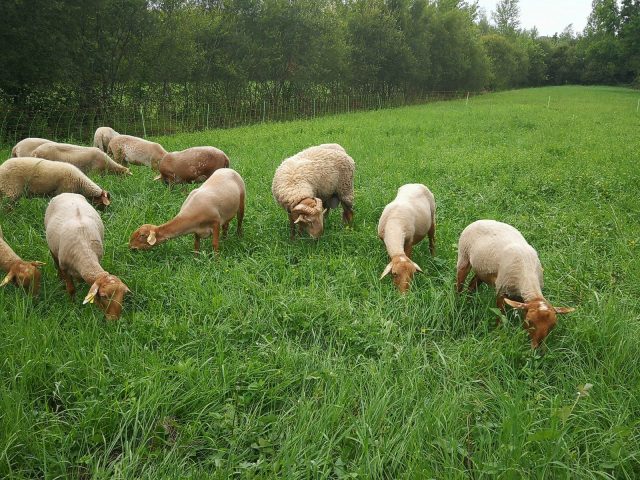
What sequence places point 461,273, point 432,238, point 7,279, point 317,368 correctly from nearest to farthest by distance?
point 317,368 → point 7,279 → point 461,273 → point 432,238

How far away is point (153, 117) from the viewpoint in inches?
770

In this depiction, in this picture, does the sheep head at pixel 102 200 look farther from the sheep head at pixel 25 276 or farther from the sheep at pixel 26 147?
the sheep at pixel 26 147

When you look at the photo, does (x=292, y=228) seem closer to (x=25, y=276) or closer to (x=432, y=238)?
(x=432, y=238)

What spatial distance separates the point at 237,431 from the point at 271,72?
29041 mm

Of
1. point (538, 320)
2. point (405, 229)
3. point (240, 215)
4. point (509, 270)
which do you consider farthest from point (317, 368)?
point (240, 215)

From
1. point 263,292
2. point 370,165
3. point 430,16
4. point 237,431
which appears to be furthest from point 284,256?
point 430,16

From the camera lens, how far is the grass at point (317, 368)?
9.37 ft

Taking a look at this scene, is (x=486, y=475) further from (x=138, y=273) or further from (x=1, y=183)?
(x=1, y=183)

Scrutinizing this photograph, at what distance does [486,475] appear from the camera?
271 centimetres

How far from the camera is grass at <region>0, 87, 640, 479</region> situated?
2.86 meters

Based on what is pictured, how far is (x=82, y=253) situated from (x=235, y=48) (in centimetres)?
2459

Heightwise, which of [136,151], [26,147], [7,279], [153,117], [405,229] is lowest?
[7,279]

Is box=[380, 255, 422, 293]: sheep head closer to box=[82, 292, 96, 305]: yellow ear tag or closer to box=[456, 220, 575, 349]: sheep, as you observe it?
box=[456, 220, 575, 349]: sheep

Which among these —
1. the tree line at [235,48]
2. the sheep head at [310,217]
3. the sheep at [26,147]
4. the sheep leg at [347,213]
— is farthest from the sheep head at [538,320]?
the tree line at [235,48]
